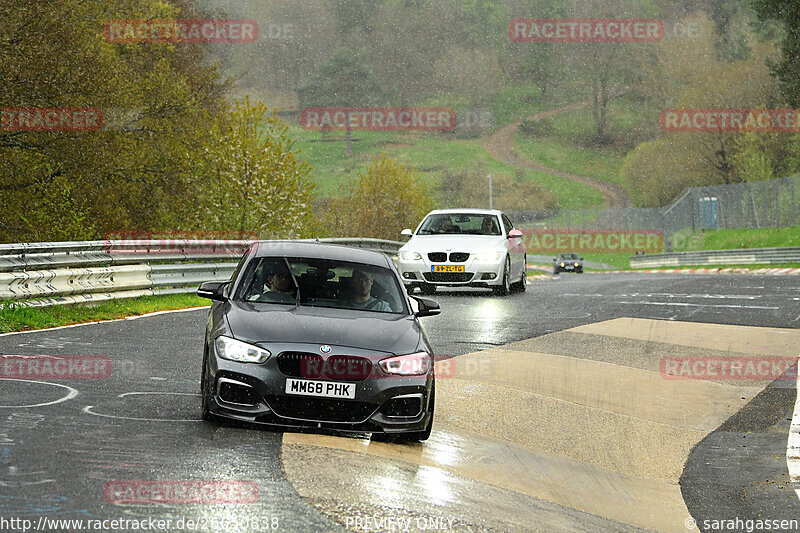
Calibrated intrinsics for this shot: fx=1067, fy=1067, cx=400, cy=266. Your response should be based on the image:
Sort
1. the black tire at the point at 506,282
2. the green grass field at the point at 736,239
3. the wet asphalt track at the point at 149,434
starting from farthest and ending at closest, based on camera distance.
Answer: the green grass field at the point at 736,239
the black tire at the point at 506,282
the wet asphalt track at the point at 149,434

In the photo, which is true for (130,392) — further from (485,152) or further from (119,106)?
(485,152)

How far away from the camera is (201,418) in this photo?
804 cm

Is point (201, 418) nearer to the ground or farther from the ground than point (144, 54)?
nearer to the ground

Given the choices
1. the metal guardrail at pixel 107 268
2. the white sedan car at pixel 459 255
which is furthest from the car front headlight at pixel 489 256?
the metal guardrail at pixel 107 268

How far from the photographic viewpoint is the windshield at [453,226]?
22.0 m

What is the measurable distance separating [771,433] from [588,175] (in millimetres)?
165990

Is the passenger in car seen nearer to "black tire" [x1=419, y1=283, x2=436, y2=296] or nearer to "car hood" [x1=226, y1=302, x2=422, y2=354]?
"black tire" [x1=419, y1=283, x2=436, y2=296]

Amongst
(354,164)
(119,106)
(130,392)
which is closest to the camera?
(130,392)

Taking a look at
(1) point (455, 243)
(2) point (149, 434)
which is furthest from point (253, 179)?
(2) point (149, 434)

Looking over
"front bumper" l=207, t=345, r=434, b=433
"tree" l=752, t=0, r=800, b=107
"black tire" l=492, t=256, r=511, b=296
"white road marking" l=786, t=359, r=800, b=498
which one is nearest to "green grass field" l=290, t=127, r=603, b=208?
"tree" l=752, t=0, r=800, b=107

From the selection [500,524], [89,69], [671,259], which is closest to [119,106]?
[89,69]

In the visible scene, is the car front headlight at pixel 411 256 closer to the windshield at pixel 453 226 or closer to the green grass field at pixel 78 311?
the windshield at pixel 453 226

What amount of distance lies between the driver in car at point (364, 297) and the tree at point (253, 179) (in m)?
35.1

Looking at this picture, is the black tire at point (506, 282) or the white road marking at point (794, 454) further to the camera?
the black tire at point (506, 282)
